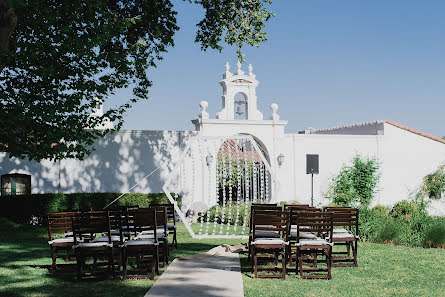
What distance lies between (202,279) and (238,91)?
635 inches

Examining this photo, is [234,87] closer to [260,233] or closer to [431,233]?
[431,233]

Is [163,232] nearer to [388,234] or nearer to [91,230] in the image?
[91,230]

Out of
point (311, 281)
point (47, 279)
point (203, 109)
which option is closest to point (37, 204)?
point (203, 109)

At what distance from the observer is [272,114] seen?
24188mm

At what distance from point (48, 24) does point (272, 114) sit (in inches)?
504

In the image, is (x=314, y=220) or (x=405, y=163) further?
(x=405, y=163)

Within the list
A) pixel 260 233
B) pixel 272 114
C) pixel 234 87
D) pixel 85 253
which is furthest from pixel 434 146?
pixel 85 253

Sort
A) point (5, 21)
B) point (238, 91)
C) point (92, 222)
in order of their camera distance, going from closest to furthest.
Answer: point (92, 222) < point (5, 21) < point (238, 91)

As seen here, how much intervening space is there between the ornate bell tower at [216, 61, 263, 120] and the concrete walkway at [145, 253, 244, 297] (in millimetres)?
13423

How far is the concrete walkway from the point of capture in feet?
24.4

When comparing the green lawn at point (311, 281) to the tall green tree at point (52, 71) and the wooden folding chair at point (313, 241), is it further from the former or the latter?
the tall green tree at point (52, 71)

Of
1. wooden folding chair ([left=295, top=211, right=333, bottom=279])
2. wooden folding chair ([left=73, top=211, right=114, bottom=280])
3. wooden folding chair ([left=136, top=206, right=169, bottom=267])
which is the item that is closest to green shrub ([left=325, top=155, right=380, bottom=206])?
A: wooden folding chair ([left=136, top=206, right=169, bottom=267])

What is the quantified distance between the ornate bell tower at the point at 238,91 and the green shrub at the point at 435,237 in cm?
1144

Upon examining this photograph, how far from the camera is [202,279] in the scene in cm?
836
